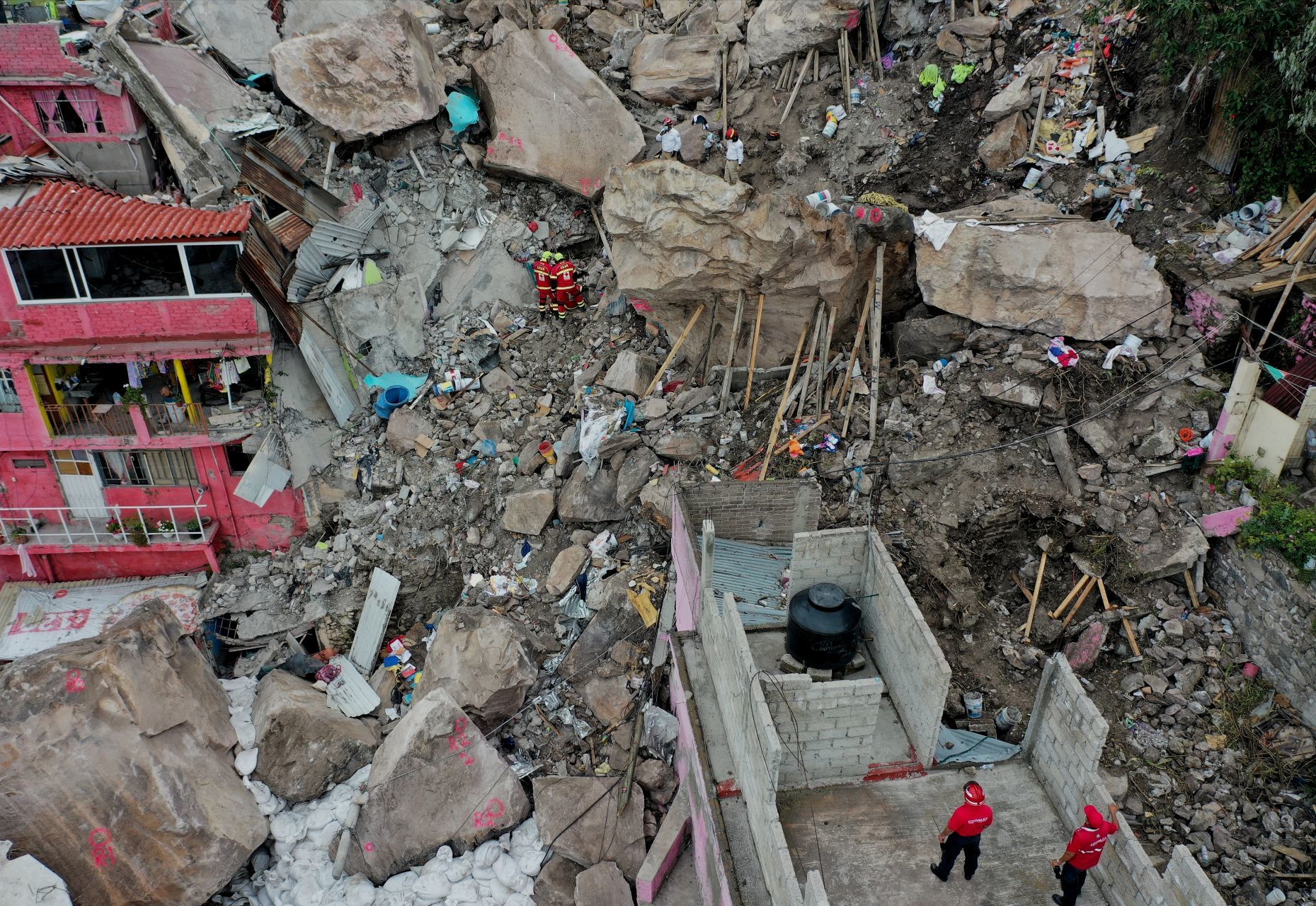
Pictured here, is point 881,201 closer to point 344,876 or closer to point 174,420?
point 344,876

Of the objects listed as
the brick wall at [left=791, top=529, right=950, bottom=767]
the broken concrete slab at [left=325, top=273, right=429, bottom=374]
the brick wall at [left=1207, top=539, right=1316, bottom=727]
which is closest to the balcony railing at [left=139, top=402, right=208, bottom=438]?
the broken concrete slab at [left=325, top=273, right=429, bottom=374]

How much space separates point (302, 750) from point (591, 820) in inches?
157

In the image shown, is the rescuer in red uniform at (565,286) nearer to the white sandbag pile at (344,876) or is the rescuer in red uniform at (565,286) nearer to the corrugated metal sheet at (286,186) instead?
the corrugated metal sheet at (286,186)

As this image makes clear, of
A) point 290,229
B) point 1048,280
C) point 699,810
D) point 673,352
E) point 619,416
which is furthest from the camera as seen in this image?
point 290,229

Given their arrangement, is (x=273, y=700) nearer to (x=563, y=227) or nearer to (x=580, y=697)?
(x=580, y=697)

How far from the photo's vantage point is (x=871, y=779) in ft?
24.7

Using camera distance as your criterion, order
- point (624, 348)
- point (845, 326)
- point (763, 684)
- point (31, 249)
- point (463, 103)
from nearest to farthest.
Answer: point (763, 684) < point (31, 249) < point (845, 326) < point (624, 348) < point (463, 103)

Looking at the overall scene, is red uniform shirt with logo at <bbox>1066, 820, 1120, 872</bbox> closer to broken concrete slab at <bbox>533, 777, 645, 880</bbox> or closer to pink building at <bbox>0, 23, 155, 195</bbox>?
broken concrete slab at <bbox>533, 777, 645, 880</bbox>

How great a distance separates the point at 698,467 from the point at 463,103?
8.54m

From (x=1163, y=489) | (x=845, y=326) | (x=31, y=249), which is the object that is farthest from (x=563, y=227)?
(x=1163, y=489)

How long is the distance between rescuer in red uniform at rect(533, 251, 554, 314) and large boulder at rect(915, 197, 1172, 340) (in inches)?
245

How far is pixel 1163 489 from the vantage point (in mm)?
10484

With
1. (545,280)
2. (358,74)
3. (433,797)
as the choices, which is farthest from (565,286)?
(433,797)

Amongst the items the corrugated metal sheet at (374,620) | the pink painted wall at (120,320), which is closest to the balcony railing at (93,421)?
the pink painted wall at (120,320)
